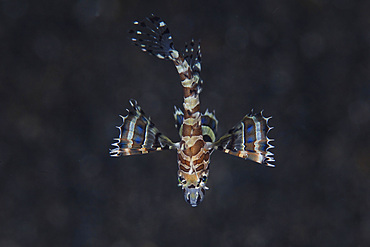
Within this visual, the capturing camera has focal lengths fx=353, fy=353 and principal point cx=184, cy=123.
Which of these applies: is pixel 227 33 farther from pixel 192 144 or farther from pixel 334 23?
pixel 192 144

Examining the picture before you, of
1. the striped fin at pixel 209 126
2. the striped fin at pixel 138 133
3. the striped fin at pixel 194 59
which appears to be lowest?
the striped fin at pixel 138 133

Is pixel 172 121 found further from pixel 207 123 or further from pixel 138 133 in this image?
pixel 138 133

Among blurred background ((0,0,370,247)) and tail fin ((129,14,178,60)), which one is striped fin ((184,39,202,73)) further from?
blurred background ((0,0,370,247))

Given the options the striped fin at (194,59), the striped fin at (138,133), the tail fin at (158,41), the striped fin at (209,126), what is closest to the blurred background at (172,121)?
the striped fin at (209,126)

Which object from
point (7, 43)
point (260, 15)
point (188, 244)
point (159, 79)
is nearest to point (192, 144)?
point (159, 79)

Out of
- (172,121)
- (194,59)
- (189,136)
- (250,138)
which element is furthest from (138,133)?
(250,138)

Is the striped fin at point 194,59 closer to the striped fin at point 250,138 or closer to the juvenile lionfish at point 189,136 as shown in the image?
the juvenile lionfish at point 189,136

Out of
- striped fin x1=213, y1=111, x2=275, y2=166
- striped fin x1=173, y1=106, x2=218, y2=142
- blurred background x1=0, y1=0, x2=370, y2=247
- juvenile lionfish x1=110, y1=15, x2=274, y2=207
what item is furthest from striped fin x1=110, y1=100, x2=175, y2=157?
blurred background x1=0, y1=0, x2=370, y2=247
